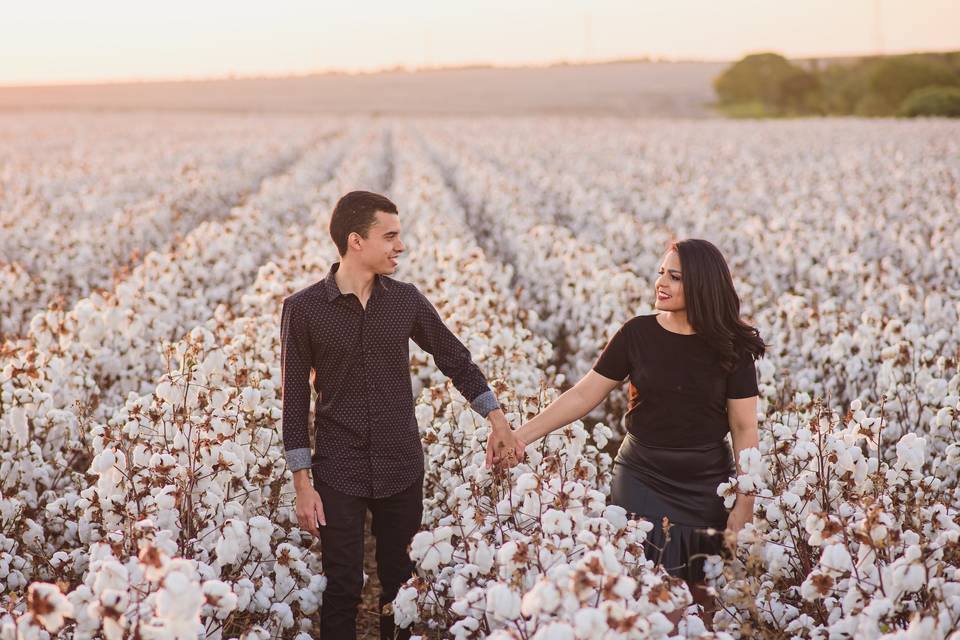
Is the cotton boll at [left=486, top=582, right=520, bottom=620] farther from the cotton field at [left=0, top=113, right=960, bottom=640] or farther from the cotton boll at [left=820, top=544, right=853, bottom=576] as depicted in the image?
the cotton boll at [left=820, top=544, right=853, bottom=576]

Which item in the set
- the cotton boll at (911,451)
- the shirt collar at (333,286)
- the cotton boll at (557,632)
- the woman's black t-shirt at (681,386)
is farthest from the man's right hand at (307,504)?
the cotton boll at (911,451)

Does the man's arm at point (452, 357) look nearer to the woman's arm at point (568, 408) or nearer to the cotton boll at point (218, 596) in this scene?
the woman's arm at point (568, 408)

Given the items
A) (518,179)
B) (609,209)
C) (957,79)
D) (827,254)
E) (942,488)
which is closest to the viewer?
(942,488)

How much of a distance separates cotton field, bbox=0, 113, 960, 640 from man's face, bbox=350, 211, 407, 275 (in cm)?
96

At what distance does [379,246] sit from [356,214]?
16cm

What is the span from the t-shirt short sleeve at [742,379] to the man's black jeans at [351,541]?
1355mm

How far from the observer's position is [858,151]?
87.9 ft

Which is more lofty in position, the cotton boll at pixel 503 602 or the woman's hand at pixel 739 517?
the cotton boll at pixel 503 602

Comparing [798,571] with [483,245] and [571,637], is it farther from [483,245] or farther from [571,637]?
[483,245]

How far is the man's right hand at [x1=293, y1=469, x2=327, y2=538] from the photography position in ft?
11.9

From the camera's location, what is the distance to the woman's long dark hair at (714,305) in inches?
148

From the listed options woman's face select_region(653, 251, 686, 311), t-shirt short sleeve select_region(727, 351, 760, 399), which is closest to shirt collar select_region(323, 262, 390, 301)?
woman's face select_region(653, 251, 686, 311)

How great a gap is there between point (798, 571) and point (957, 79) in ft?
246

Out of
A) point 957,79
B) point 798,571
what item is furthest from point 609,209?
point 957,79
